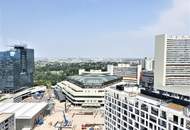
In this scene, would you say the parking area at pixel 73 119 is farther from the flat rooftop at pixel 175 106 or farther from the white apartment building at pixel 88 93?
the flat rooftop at pixel 175 106

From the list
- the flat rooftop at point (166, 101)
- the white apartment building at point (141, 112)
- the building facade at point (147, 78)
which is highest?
the flat rooftop at point (166, 101)

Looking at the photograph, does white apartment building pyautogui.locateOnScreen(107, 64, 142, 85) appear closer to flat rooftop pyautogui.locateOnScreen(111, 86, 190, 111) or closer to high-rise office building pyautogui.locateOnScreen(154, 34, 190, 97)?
high-rise office building pyautogui.locateOnScreen(154, 34, 190, 97)

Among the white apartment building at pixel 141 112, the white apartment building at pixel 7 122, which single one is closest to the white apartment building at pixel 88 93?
the white apartment building at pixel 7 122

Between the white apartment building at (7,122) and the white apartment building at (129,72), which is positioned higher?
the white apartment building at (129,72)

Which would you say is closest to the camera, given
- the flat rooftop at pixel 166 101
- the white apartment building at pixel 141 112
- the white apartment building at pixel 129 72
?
the white apartment building at pixel 141 112

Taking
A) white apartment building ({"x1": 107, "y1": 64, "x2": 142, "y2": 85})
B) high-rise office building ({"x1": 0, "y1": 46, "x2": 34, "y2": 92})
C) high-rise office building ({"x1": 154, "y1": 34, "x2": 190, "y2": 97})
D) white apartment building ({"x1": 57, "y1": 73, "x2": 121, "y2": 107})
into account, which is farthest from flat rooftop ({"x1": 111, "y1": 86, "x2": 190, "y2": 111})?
white apartment building ({"x1": 107, "y1": 64, "x2": 142, "y2": 85})

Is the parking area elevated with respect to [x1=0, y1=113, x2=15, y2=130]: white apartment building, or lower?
lower
